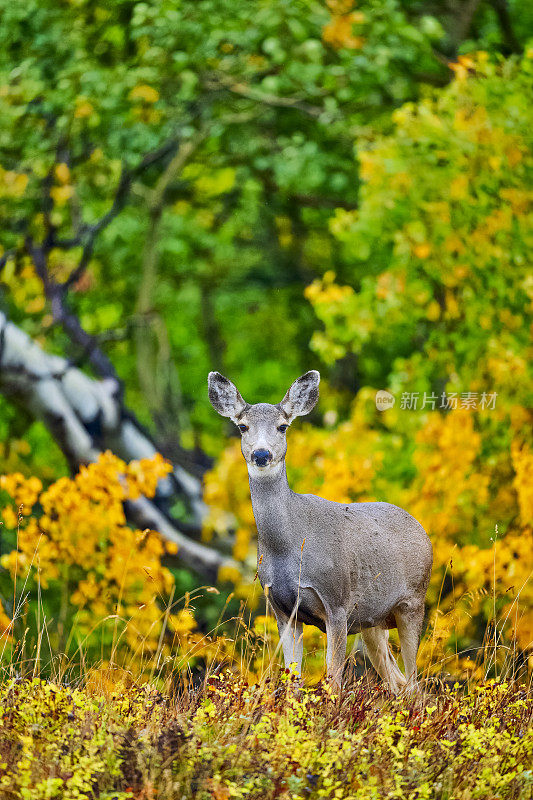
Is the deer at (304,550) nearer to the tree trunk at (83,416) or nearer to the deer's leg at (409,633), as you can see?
the deer's leg at (409,633)

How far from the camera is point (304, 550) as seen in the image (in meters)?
4.53

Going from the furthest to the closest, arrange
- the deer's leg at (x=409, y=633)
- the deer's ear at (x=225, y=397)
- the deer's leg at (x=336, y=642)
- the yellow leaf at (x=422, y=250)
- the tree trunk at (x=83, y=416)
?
1. the tree trunk at (x=83, y=416)
2. the yellow leaf at (x=422, y=250)
3. the deer's leg at (x=409, y=633)
4. the deer's ear at (x=225, y=397)
5. the deer's leg at (x=336, y=642)

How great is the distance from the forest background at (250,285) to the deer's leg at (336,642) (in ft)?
3.36

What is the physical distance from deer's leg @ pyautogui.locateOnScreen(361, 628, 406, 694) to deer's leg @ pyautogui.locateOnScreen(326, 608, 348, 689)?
0.67 metres

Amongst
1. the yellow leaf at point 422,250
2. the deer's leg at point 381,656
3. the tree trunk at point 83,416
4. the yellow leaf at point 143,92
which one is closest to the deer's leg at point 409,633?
the deer's leg at point 381,656

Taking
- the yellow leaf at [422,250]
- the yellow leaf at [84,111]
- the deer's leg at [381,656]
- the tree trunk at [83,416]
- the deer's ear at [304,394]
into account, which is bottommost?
the tree trunk at [83,416]

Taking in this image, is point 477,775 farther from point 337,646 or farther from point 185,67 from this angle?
point 185,67

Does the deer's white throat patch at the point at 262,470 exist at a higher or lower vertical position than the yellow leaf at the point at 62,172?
higher

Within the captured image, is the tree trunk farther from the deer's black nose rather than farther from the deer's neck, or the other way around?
the deer's black nose

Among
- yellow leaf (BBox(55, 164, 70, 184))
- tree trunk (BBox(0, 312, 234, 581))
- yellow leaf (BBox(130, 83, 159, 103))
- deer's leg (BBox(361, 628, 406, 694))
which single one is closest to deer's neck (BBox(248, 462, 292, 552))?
deer's leg (BBox(361, 628, 406, 694))

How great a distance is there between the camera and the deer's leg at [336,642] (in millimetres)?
4422

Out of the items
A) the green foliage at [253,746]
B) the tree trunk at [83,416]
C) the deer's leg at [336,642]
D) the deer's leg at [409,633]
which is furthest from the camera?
the tree trunk at [83,416]

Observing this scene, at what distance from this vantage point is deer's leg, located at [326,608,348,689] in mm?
4422

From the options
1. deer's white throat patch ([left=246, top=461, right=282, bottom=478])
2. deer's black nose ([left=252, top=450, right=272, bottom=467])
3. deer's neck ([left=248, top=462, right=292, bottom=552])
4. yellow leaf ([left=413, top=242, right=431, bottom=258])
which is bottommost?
yellow leaf ([left=413, top=242, right=431, bottom=258])
